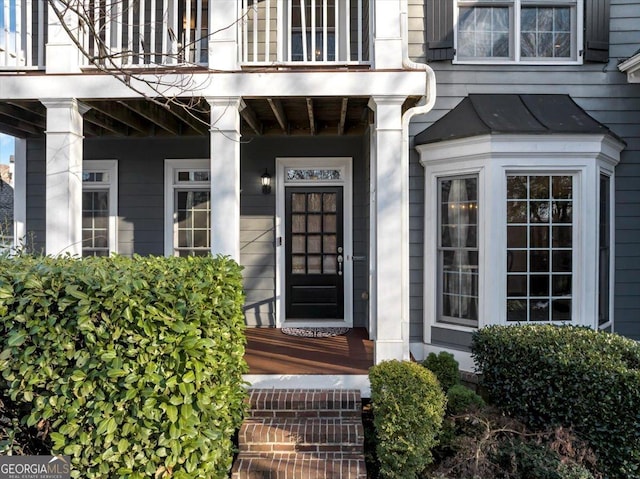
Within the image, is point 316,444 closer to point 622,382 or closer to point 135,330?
point 135,330

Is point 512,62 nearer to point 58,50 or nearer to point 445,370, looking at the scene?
point 445,370

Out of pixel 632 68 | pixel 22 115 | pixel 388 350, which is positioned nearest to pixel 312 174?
pixel 388 350

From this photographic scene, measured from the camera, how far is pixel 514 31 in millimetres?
4754

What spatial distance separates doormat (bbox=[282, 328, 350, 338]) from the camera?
5230 millimetres

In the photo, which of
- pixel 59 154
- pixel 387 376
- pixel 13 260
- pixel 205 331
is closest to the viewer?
pixel 205 331

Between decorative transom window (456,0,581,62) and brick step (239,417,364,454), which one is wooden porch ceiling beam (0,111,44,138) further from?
decorative transom window (456,0,581,62)

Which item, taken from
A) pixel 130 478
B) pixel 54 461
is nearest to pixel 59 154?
pixel 54 461

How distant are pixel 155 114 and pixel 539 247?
14.7 feet

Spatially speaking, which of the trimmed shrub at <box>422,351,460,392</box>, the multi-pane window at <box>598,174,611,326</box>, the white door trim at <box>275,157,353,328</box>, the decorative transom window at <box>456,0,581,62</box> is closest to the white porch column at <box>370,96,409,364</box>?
the trimmed shrub at <box>422,351,460,392</box>

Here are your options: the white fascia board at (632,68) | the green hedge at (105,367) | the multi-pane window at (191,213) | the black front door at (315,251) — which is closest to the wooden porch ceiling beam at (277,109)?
the black front door at (315,251)

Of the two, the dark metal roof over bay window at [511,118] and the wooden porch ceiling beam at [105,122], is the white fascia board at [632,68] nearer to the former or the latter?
the dark metal roof over bay window at [511,118]

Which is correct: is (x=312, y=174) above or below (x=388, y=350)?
above

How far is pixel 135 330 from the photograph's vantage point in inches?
87.9

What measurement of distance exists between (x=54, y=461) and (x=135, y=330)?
84 centimetres
